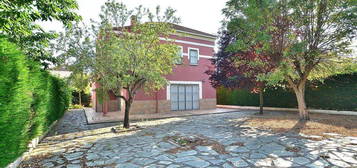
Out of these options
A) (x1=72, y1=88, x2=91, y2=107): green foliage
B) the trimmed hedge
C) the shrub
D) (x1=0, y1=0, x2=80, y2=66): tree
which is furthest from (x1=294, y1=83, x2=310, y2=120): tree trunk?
the shrub

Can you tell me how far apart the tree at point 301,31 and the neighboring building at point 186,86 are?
22.3 ft

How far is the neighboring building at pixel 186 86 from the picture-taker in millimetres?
14188

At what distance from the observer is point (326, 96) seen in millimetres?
12641

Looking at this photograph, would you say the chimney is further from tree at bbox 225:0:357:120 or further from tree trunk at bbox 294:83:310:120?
tree trunk at bbox 294:83:310:120

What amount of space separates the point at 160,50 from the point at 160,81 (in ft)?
4.24

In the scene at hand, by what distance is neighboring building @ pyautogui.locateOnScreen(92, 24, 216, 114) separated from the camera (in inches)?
559

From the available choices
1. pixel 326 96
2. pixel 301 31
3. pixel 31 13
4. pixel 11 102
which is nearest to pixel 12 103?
pixel 11 102

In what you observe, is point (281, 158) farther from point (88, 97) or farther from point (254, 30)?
point (88, 97)

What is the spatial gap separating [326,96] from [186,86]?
10000mm

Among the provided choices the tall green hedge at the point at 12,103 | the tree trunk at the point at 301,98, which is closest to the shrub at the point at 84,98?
the tall green hedge at the point at 12,103

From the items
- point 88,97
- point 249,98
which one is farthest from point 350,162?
point 88,97

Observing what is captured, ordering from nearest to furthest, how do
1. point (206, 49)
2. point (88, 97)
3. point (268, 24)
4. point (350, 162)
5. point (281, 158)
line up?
1. point (350, 162)
2. point (281, 158)
3. point (268, 24)
4. point (206, 49)
5. point (88, 97)

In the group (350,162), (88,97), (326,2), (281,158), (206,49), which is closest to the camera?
(350,162)

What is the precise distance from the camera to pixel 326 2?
7.40 m
